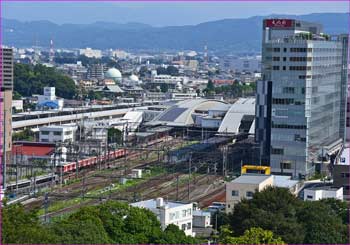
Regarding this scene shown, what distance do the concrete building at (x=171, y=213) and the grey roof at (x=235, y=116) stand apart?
362 inches

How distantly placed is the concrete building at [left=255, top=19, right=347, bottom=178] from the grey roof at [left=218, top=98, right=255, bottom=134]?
12.9ft

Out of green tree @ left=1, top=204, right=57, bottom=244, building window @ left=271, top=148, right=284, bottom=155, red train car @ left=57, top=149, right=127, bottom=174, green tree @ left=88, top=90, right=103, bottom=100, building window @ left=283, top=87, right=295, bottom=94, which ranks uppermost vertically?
building window @ left=283, top=87, right=295, bottom=94

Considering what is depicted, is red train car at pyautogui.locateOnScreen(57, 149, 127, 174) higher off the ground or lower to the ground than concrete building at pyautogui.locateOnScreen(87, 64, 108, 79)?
lower

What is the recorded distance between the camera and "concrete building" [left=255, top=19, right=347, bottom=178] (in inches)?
508

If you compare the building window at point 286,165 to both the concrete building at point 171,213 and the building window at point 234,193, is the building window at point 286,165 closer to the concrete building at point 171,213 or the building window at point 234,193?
the building window at point 234,193

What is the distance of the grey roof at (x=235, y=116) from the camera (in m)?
17.9

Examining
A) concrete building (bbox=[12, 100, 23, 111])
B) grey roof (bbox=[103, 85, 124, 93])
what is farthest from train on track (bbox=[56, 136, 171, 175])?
grey roof (bbox=[103, 85, 124, 93])

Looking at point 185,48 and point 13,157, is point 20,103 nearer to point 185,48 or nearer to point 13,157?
point 13,157

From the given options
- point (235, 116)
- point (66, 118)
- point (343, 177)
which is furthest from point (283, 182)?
point (66, 118)

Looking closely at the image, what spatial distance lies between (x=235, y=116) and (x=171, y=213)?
34.4ft

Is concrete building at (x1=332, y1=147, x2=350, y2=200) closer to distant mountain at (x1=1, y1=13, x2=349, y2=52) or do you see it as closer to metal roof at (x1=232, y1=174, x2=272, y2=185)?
metal roof at (x1=232, y1=174, x2=272, y2=185)

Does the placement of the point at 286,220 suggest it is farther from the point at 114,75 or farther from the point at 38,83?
the point at 114,75

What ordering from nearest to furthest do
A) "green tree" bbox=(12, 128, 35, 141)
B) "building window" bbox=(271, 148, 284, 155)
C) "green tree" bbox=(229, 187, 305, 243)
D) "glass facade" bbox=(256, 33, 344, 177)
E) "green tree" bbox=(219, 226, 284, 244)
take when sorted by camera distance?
"green tree" bbox=(219, 226, 284, 244) → "green tree" bbox=(229, 187, 305, 243) → "glass facade" bbox=(256, 33, 344, 177) → "building window" bbox=(271, 148, 284, 155) → "green tree" bbox=(12, 128, 35, 141)

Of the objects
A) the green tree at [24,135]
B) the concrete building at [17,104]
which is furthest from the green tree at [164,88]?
the green tree at [24,135]
